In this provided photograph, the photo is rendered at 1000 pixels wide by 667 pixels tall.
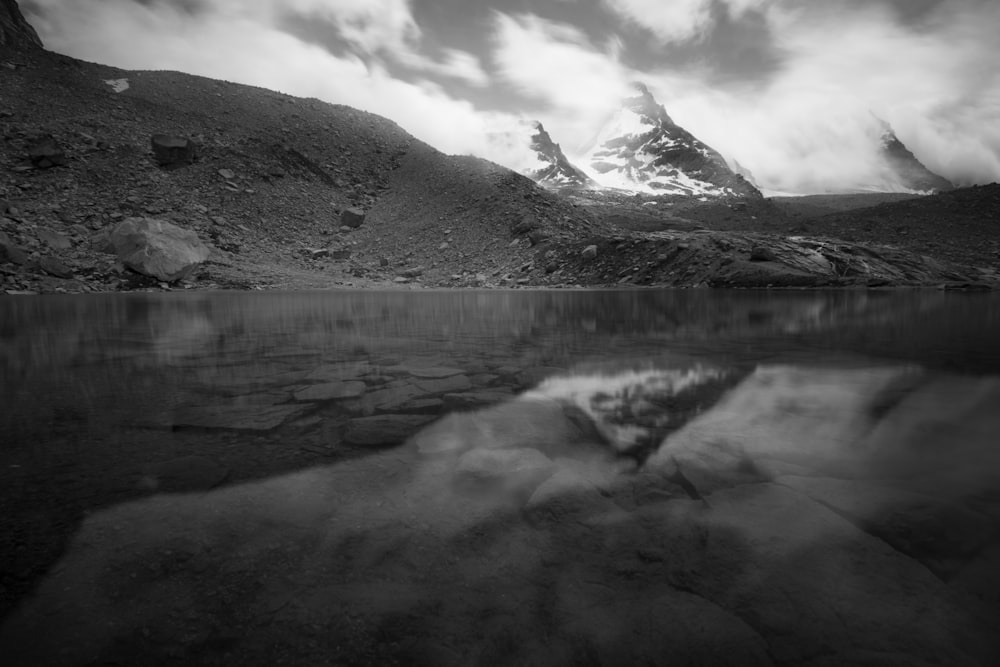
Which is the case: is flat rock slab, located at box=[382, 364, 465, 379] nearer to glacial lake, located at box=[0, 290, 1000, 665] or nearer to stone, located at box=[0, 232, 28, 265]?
glacial lake, located at box=[0, 290, 1000, 665]

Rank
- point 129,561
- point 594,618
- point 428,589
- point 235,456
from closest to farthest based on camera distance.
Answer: point 594,618
point 428,589
point 129,561
point 235,456

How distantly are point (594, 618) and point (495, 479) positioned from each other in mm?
1299

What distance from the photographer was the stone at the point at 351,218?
136 ft

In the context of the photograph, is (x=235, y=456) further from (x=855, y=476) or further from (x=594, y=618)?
(x=855, y=476)

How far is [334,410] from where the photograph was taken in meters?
4.52

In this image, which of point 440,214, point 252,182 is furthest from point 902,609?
point 252,182

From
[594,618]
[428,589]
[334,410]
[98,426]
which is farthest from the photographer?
[334,410]

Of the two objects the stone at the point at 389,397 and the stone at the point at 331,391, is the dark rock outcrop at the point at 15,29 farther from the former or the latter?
the stone at the point at 389,397

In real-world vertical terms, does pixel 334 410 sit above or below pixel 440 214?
below

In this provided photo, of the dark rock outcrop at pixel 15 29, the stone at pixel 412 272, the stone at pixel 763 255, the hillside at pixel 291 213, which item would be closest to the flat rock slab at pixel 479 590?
the hillside at pixel 291 213

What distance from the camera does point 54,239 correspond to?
85.0ft

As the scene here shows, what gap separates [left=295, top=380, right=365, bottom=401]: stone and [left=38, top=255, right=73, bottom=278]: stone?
1067 inches

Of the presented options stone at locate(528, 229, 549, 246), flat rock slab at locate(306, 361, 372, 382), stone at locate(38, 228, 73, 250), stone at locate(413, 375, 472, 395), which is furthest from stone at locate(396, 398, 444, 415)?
stone at locate(528, 229, 549, 246)

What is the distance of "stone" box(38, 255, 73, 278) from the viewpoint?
2331 centimetres
